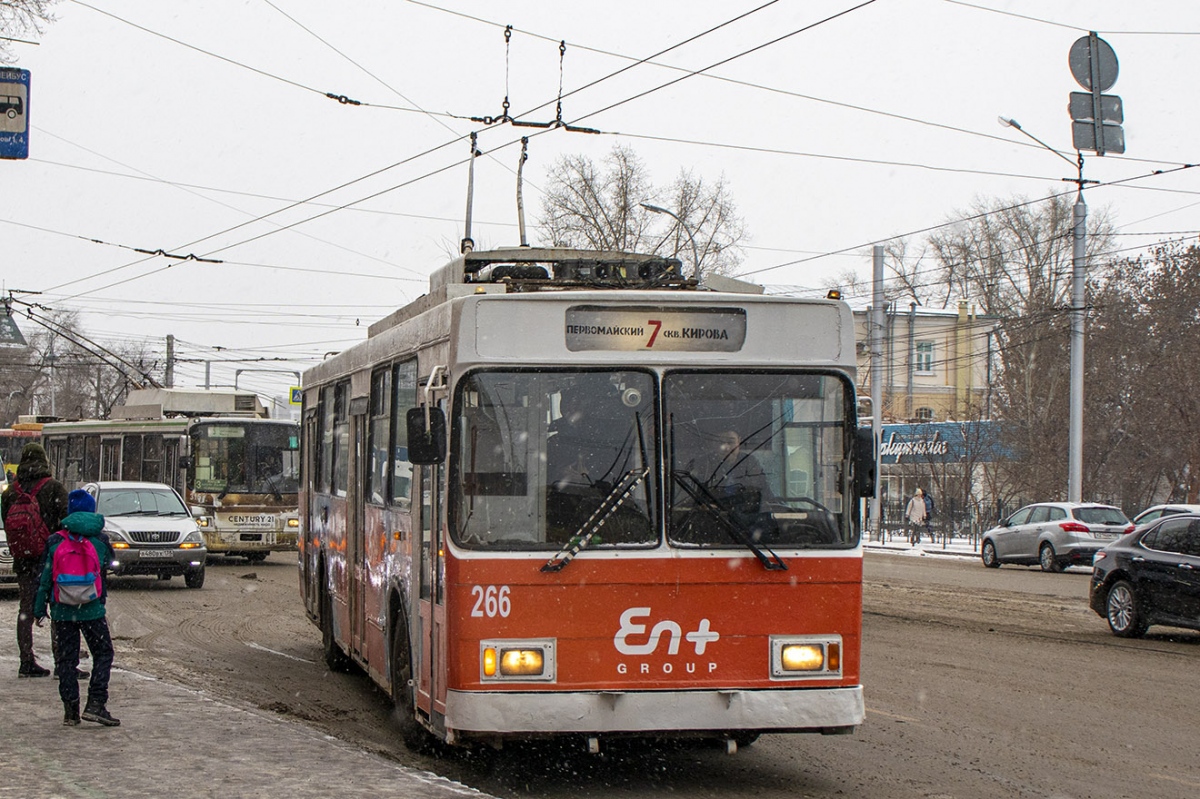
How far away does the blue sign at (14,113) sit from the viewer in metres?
15.2

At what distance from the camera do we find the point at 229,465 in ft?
97.1

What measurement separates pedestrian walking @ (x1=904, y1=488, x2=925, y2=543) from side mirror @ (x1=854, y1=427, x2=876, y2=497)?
126ft

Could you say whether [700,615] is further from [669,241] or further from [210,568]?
[669,241]

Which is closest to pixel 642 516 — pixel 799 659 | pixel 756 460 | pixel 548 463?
pixel 548 463

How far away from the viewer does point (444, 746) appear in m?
9.52

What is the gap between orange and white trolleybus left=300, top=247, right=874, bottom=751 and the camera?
25.9ft

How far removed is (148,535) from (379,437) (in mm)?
13947

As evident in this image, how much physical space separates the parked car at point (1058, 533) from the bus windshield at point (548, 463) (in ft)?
78.6

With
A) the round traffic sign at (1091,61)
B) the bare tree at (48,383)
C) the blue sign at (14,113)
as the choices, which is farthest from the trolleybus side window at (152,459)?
the bare tree at (48,383)

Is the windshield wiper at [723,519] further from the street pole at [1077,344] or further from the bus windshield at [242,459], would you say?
the street pole at [1077,344]

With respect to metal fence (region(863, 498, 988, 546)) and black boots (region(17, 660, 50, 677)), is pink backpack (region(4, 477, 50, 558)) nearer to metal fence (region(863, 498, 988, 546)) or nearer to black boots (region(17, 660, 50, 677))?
black boots (region(17, 660, 50, 677))

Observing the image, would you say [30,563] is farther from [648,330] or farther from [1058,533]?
[1058,533]

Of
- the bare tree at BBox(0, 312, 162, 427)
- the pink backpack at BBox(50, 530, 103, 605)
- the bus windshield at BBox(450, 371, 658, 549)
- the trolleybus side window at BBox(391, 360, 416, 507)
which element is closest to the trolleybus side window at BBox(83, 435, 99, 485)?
the pink backpack at BBox(50, 530, 103, 605)

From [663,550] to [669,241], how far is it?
168 feet
